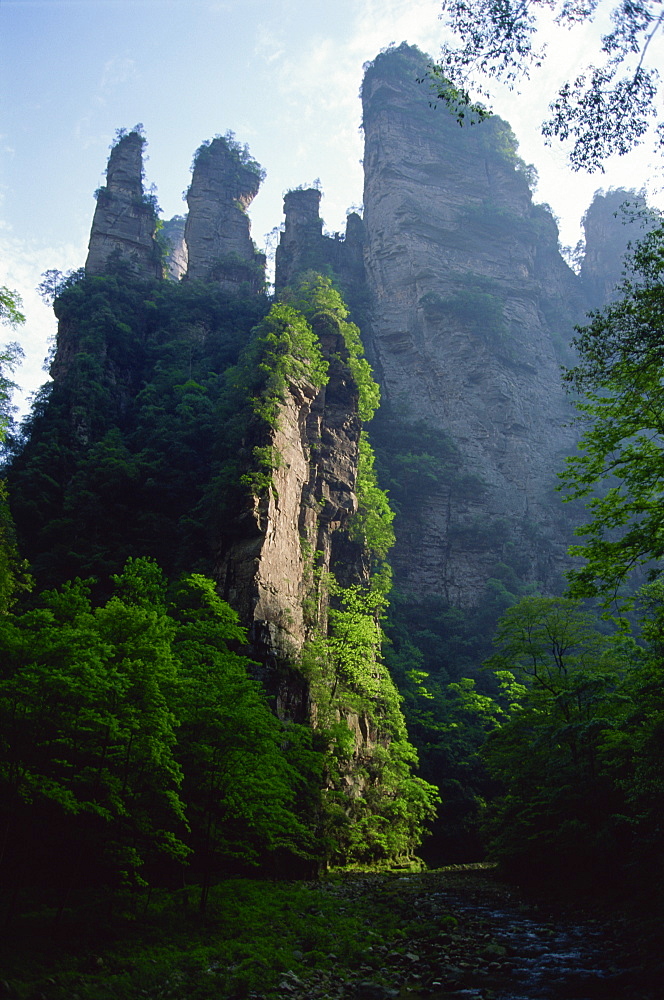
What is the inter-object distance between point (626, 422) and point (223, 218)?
62627 millimetres

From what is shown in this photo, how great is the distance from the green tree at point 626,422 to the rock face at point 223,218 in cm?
5176

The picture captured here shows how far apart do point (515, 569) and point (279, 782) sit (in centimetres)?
4173

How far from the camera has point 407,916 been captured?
15508 millimetres

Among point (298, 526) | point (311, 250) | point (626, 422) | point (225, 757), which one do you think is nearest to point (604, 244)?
point (311, 250)

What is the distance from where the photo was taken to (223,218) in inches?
2532

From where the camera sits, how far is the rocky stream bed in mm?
9578

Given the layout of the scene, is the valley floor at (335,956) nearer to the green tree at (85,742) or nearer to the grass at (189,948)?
the grass at (189,948)

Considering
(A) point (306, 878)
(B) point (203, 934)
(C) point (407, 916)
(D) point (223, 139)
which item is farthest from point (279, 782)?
(D) point (223, 139)

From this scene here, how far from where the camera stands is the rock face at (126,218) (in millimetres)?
54406

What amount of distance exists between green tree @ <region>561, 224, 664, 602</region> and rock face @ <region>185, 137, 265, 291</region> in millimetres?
51757

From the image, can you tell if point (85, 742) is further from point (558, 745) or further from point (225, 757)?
point (558, 745)

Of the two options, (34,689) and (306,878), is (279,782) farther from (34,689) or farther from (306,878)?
(306,878)

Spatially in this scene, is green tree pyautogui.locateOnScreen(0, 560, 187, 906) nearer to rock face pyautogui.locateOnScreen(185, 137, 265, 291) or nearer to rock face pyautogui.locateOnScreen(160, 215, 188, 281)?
rock face pyautogui.locateOnScreen(185, 137, 265, 291)

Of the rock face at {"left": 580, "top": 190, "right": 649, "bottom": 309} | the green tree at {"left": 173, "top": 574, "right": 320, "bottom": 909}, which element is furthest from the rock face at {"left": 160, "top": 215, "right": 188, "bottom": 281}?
the green tree at {"left": 173, "top": 574, "right": 320, "bottom": 909}
